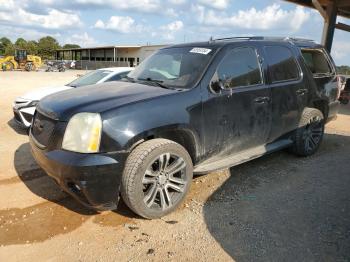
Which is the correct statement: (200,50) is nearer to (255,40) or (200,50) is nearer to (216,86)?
(216,86)

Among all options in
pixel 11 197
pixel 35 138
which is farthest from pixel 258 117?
pixel 11 197

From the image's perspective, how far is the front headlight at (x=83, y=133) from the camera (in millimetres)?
3203

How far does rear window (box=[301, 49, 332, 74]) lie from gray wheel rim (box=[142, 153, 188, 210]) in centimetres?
309

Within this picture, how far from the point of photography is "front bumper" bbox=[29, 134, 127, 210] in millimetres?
3160

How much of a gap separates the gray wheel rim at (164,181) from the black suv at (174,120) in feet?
0.04

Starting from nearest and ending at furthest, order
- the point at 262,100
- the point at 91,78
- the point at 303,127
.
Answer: the point at 262,100 → the point at 303,127 → the point at 91,78

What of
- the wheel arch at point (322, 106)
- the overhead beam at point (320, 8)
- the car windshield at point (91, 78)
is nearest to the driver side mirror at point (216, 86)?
the wheel arch at point (322, 106)

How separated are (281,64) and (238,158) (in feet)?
5.37

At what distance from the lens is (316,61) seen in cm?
A: 582

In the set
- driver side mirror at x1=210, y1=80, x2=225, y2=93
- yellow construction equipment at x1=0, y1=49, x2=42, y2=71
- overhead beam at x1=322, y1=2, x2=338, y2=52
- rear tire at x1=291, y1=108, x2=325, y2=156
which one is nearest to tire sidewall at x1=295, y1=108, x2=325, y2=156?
rear tire at x1=291, y1=108, x2=325, y2=156

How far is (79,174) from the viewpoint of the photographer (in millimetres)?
3158

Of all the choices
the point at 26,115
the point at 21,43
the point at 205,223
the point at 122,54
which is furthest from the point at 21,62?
the point at 21,43

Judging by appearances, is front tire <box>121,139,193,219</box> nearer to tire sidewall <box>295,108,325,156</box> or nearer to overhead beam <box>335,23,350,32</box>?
tire sidewall <box>295,108,325,156</box>

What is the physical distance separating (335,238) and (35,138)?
332 centimetres
